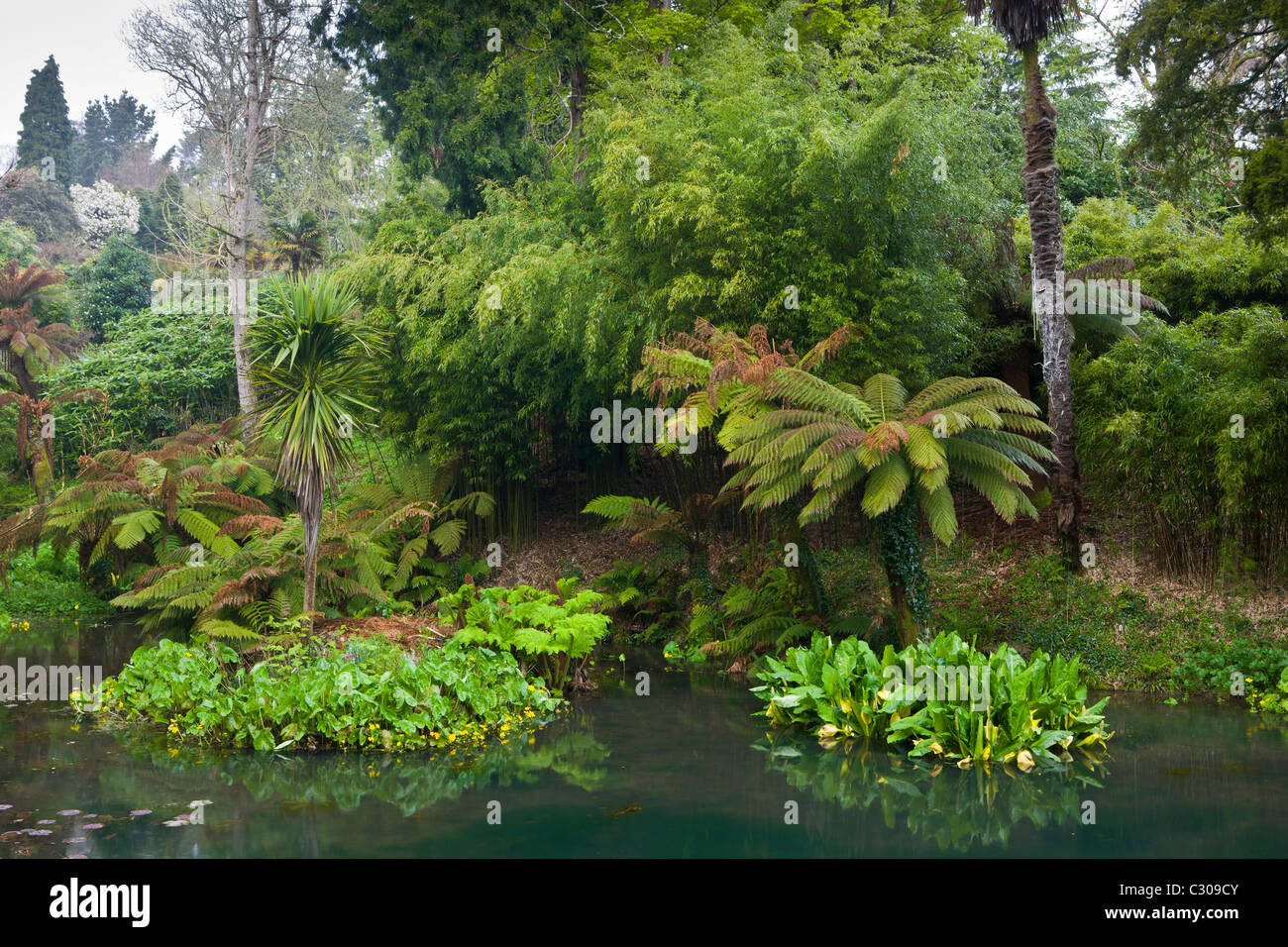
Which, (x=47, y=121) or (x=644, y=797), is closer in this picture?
(x=644, y=797)

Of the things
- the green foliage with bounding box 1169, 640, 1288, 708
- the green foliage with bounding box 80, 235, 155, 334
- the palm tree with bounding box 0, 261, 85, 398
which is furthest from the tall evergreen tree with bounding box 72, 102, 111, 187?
the green foliage with bounding box 1169, 640, 1288, 708

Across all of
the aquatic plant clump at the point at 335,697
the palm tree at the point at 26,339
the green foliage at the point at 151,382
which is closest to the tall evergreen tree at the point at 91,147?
the palm tree at the point at 26,339

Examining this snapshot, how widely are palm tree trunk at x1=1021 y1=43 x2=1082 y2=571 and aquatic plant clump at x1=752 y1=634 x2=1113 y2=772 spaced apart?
3407 millimetres

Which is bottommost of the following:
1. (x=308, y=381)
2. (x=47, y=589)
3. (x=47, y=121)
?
(x=47, y=589)

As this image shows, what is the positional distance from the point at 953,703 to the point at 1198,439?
4.31 m

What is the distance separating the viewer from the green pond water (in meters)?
5.01

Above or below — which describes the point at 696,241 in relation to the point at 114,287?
below

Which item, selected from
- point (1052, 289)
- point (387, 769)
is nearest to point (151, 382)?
point (387, 769)

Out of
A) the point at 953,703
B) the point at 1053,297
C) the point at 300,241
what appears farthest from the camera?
the point at 300,241

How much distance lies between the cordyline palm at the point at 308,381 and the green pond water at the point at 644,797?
2.49 meters

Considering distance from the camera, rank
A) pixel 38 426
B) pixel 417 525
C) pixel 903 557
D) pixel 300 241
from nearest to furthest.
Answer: pixel 903 557 → pixel 417 525 → pixel 38 426 → pixel 300 241

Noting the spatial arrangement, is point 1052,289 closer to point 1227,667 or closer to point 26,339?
point 1227,667

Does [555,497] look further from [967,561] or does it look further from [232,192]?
[232,192]

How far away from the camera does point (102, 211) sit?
33.5 meters
